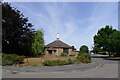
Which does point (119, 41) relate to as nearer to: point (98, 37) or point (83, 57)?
point (83, 57)

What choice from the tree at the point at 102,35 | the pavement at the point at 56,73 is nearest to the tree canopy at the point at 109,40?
the tree at the point at 102,35

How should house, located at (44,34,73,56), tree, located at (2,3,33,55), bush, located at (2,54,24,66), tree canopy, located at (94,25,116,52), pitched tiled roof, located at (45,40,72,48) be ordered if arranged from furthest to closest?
tree canopy, located at (94,25,116,52), pitched tiled roof, located at (45,40,72,48), house, located at (44,34,73,56), tree, located at (2,3,33,55), bush, located at (2,54,24,66)


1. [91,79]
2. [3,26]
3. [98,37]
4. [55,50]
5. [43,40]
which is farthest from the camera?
[98,37]

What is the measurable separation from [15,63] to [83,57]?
1115 centimetres

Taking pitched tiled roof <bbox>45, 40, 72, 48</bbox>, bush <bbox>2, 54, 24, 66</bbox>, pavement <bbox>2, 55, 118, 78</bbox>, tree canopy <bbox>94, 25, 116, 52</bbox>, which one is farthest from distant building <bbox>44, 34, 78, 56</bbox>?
pavement <bbox>2, 55, 118, 78</bbox>

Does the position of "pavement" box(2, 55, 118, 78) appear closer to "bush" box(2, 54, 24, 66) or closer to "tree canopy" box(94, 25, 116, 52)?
"bush" box(2, 54, 24, 66)

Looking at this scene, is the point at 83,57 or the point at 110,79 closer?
the point at 110,79

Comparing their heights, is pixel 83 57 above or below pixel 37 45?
below

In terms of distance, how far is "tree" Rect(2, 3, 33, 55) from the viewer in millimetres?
23906

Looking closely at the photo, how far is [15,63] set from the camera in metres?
19.0

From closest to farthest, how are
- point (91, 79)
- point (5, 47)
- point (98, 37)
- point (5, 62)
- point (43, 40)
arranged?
point (91, 79) → point (5, 62) → point (5, 47) → point (43, 40) → point (98, 37)

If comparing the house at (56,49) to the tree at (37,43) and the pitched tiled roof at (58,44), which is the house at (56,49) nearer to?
the pitched tiled roof at (58,44)

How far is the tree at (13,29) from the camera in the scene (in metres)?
23.9

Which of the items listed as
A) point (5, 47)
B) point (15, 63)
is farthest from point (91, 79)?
point (5, 47)
